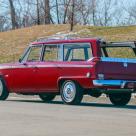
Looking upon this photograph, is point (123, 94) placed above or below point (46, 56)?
below

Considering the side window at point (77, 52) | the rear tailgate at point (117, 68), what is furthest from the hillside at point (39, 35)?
the rear tailgate at point (117, 68)

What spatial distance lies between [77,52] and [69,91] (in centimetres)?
122

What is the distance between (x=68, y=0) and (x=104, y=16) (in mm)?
29587

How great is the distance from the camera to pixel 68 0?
4931 cm

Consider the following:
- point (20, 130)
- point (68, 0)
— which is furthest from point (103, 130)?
point (68, 0)

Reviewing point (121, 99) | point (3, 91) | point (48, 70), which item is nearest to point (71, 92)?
point (48, 70)

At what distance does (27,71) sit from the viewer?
62.7 ft

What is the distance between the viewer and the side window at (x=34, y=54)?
757 inches

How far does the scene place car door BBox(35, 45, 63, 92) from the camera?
18.3 metres

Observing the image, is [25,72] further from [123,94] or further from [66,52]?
[123,94]

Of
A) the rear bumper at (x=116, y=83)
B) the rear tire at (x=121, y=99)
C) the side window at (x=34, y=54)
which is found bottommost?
the rear tire at (x=121, y=99)

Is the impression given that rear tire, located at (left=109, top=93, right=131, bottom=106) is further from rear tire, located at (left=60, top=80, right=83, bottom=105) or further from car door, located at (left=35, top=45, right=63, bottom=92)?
car door, located at (left=35, top=45, right=63, bottom=92)

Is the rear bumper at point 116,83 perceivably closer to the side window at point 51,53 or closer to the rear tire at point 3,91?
the side window at point 51,53

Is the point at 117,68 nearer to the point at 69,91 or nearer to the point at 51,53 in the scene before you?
the point at 69,91
